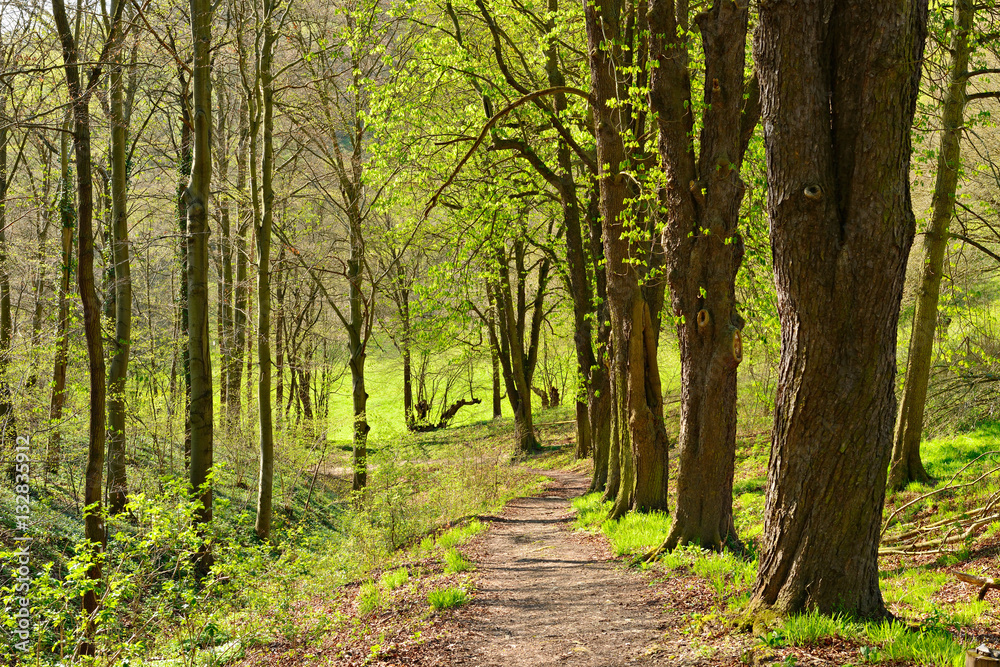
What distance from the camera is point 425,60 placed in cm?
1230

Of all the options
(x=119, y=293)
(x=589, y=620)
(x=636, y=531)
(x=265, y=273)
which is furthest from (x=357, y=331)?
(x=589, y=620)

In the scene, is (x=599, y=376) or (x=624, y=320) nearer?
(x=624, y=320)

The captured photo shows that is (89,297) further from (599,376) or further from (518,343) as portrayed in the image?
(518,343)

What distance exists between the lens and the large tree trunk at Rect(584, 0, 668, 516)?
883 centimetres

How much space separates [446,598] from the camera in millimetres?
6145

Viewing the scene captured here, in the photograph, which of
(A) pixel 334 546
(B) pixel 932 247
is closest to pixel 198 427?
(A) pixel 334 546

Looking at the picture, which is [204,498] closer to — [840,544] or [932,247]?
[840,544]

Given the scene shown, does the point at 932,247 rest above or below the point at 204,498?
above

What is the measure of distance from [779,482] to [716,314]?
120 inches

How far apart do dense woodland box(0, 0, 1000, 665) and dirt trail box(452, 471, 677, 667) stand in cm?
63

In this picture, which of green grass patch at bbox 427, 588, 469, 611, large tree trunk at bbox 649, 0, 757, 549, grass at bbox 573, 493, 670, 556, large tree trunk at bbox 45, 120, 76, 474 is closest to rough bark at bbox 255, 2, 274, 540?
large tree trunk at bbox 45, 120, 76, 474

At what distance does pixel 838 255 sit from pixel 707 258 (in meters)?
3.05

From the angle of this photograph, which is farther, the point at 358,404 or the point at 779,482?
the point at 358,404

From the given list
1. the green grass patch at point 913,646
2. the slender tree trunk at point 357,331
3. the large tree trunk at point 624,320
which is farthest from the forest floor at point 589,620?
the slender tree trunk at point 357,331
